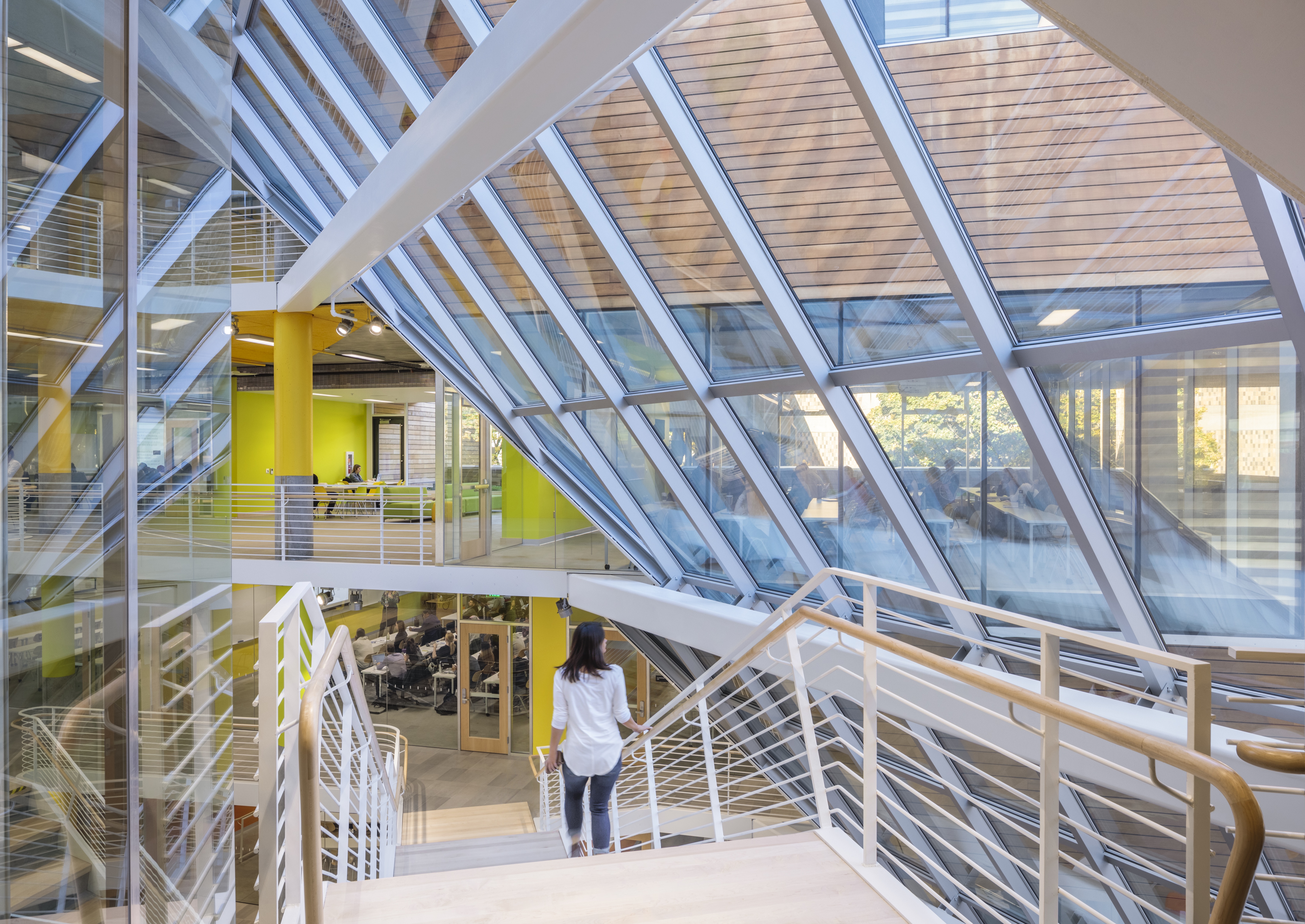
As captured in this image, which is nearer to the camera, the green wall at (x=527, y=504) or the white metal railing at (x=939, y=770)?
the white metal railing at (x=939, y=770)

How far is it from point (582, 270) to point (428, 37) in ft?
5.78

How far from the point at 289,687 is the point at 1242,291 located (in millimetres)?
3548

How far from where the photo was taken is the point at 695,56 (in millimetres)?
3721

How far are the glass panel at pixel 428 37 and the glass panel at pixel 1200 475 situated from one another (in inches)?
141

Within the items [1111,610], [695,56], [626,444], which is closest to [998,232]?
[695,56]

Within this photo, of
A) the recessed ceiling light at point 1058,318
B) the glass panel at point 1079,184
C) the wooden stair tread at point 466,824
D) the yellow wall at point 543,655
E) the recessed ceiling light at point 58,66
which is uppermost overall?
the glass panel at point 1079,184

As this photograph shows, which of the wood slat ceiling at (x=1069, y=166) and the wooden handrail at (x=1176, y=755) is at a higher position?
the wood slat ceiling at (x=1069, y=166)

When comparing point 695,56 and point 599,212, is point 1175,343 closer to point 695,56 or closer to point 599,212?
point 695,56

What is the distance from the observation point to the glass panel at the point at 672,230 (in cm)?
426

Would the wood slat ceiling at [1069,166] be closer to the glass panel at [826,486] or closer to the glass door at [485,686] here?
the glass panel at [826,486]

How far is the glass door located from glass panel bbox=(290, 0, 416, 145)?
28.3 feet

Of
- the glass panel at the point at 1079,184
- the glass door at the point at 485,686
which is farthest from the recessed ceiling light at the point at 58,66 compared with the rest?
the glass door at the point at 485,686

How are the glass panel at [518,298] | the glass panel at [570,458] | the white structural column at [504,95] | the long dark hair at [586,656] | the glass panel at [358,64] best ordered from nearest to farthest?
the white structural column at [504,95] → the long dark hair at [586,656] → the glass panel at [358,64] → the glass panel at [518,298] → the glass panel at [570,458]

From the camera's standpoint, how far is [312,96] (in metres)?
6.52
